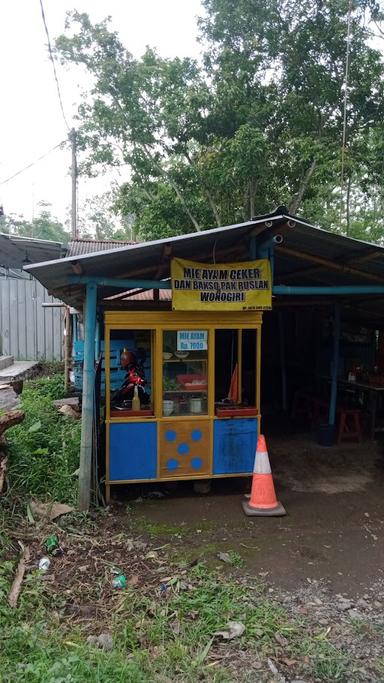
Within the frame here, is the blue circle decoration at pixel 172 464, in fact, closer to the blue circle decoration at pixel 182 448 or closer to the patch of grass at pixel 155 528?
the blue circle decoration at pixel 182 448

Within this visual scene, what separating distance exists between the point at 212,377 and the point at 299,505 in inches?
69.7

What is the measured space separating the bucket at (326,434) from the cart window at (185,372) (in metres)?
3.03

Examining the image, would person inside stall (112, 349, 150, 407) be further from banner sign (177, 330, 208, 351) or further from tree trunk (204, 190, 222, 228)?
tree trunk (204, 190, 222, 228)

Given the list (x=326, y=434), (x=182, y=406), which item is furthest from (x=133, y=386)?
(x=326, y=434)

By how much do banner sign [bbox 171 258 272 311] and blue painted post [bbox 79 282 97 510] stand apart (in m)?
0.90

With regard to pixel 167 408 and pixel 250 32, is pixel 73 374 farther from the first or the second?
pixel 250 32

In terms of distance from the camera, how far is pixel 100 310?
7.20m

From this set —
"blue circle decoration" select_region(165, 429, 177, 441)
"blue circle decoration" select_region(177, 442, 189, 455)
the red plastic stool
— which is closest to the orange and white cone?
"blue circle decoration" select_region(177, 442, 189, 455)

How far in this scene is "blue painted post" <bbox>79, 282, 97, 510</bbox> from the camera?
4.94 metres

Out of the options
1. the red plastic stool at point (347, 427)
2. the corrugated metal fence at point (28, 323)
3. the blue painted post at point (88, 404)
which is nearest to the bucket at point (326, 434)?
the red plastic stool at point (347, 427)

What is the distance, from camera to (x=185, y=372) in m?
5.59

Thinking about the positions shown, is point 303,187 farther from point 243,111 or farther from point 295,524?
point 295,524

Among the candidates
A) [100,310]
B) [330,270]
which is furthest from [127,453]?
[330,270]

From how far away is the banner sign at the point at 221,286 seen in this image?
17.1 feet
